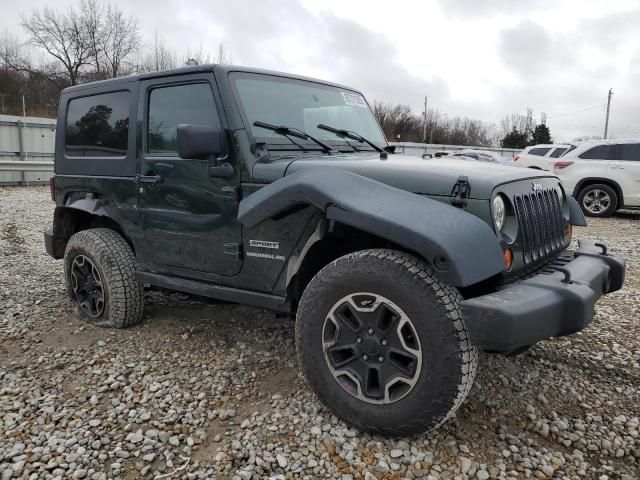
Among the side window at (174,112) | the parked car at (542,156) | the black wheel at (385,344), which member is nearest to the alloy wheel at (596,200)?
the parked car at (542,156)

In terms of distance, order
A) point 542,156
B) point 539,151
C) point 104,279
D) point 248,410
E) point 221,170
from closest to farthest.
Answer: point 248,410 < point 221,170 < point 104,279 < point 542,156 < point 539,151

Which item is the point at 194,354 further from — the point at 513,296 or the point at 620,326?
the point at 620,326

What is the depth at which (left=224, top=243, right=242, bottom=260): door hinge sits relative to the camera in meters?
3.19

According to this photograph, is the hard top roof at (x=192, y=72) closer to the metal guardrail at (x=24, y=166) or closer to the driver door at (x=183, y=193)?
the driver door at (x=183, y=193)

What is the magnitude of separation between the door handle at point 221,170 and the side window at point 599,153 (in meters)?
10.3

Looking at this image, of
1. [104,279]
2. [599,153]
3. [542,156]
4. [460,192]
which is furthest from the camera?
[542,156]

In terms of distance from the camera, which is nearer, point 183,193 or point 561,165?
point 183,193

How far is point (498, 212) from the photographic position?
2.56 metres

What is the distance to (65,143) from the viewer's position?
4.37 m

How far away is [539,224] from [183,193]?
2198 mm

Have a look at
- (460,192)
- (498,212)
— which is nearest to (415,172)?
(460,192)

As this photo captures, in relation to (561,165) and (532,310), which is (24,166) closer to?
(561,165)

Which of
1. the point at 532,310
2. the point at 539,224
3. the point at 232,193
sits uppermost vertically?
the point at 232,193

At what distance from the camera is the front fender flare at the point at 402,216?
88.4 inches
